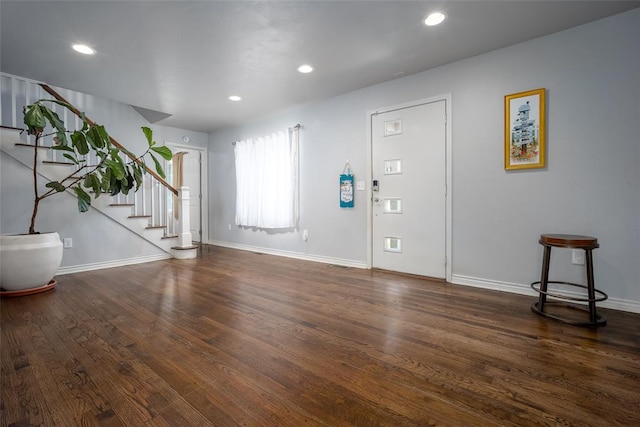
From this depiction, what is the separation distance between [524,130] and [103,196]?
16.9 feet

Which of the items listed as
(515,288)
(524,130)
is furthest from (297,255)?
(524,130)

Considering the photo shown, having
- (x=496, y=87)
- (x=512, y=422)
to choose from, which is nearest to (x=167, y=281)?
(x=512, y=422)

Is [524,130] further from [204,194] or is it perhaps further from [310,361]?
[204,194]

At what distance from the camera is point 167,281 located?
338 centimetres

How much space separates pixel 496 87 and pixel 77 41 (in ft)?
13.3

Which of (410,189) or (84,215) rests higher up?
(410,189)

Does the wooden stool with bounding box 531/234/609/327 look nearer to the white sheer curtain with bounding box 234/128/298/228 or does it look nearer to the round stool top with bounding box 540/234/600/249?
the round stool top with bounding box 540/234/600/249

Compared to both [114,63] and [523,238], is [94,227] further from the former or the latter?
[523,238]

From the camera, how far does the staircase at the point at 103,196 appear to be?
11.3 feet

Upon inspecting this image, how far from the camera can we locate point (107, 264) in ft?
13.5

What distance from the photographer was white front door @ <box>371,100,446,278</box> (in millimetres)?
3301

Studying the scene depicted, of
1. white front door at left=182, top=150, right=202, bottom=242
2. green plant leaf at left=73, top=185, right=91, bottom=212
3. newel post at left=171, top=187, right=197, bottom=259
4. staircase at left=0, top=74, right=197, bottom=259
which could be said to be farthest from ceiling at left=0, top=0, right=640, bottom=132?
white front door at left=182, top=150, right=202, bottom=242

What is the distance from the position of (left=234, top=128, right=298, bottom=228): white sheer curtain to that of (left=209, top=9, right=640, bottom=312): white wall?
1203 mm

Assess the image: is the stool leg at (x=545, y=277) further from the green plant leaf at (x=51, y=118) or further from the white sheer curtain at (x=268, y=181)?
the green plant leaf at (x=51, y=118)
